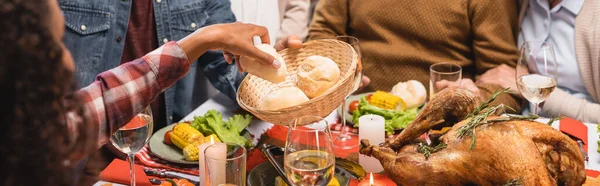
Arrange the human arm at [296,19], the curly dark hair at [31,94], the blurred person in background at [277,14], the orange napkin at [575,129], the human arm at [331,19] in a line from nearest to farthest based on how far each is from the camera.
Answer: the curly dark hair at [31,94] < the orange napkin at [575,129] < the human arm at [331,19] < the blurred person in background at [277,14] < the human arm at [296,19]

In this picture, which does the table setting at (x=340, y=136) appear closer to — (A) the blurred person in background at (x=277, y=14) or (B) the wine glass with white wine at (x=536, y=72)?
(B) the wine glass with white wine at (x=536, y=72)

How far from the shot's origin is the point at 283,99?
1.53 m

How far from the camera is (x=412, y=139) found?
158 cm

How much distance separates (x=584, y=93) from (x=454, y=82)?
77 cm

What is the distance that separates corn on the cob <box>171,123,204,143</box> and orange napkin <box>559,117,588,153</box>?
1060 mm

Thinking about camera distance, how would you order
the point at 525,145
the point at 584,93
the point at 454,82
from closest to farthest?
1. the point at 525,145
2. the point at 454,82
3. the point at 584,93

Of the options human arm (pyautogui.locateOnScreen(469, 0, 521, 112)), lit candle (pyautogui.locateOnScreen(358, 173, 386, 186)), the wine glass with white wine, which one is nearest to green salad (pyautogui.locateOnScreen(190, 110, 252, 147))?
lit candle (pyautogui.locateOnScreen(358, 173, 386, 186))

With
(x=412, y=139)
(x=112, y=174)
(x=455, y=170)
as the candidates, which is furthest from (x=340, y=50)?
(x=112, y=174)

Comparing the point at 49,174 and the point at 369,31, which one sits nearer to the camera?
the point at 49,174

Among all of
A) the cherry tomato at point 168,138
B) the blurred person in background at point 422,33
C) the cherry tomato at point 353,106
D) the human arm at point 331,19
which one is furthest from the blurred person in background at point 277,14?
the cherry tomato at point 168,138

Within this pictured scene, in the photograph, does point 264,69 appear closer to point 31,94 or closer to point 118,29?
point 31,94

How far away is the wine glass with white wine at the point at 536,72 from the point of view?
182cm

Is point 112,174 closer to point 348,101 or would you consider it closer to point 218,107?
point 218,107

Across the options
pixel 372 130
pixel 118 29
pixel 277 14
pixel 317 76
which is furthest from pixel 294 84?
pixel 277 14
